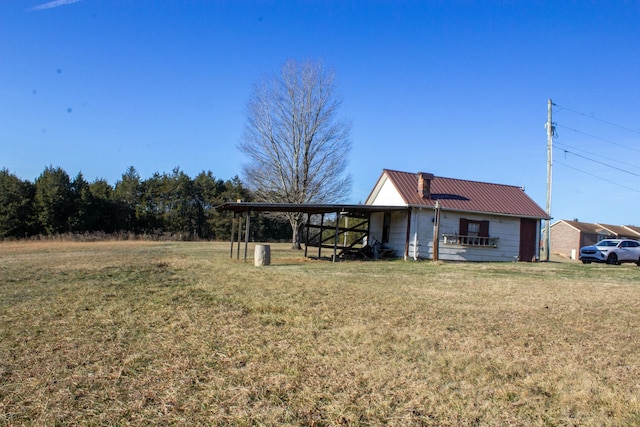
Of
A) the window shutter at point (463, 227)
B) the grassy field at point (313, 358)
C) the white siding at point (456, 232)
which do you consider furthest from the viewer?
the window shutter at point (463, 227)

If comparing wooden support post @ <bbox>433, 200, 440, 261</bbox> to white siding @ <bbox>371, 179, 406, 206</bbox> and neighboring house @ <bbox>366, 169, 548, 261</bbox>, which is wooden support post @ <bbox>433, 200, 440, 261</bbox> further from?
white siding @ <bbox>371, 179, 406, 206</bbox>

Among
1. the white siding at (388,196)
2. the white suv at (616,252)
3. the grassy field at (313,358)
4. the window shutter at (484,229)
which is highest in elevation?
the white siding at (388,196)

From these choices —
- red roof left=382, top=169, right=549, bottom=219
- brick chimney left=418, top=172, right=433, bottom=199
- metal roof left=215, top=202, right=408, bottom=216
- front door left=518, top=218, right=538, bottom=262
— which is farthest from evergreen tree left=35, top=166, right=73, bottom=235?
front door left=518, top=218, right=538, bottom=262

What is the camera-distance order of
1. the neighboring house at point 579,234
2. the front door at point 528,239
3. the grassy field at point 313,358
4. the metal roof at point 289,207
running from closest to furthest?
the grassy field at point 313,358 < the metal roof at point 289,207 < the front door at point 528,239 < the neighboring house at point 579,234

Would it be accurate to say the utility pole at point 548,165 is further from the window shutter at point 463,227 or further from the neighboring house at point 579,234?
the neighboring house at point 579,234

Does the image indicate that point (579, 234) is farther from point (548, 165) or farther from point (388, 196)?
point (388, 196)

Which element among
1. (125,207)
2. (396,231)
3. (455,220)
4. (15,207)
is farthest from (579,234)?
(15,207)

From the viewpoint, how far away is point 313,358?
457 centimetres

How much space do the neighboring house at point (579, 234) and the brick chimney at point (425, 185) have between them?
33657 millimetres

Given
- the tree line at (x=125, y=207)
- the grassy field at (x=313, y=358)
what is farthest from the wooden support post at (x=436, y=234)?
the tree line at (x=125, y=207)

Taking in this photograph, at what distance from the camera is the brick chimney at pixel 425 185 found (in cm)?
2074

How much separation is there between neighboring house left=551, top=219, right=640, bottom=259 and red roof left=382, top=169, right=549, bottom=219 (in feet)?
Result: 93.1

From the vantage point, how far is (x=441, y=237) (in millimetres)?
20297

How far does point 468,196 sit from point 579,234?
1329 inches
